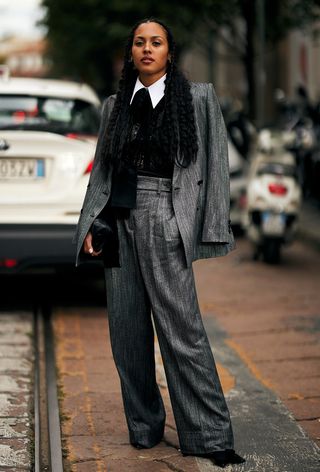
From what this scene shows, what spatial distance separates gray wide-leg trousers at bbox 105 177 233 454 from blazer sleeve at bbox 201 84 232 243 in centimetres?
14

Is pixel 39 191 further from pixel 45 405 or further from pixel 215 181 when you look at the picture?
pixel 215 181

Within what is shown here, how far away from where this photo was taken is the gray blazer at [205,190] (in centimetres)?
425

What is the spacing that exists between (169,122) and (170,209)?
1.10 feet

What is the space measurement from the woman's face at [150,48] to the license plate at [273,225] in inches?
243

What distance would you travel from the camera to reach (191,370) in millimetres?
4266

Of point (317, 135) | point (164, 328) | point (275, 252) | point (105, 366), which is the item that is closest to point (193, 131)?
point (164, 328)

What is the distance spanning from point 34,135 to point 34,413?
Answer: 2.74m

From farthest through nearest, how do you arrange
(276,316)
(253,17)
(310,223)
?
1. (253,17)
2. (310,223)
3. (276,316)

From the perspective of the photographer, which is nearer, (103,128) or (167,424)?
(103,128)

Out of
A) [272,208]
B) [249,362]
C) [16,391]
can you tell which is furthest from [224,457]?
[272,208]

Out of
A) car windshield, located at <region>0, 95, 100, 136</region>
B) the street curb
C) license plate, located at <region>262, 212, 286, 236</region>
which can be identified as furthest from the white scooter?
the street curb

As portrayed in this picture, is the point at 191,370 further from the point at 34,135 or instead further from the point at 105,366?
the point at 34,135

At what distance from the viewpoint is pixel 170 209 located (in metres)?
4.29

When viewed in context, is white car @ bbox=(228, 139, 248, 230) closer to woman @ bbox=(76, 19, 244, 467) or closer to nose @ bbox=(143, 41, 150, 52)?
woman @ bbox=(76, 19, 244, 467)
